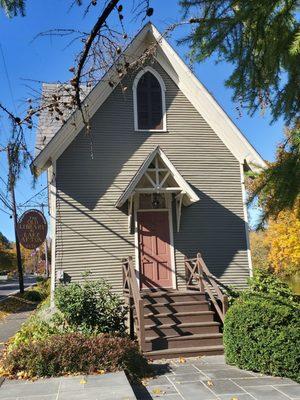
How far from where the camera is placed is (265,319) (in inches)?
290

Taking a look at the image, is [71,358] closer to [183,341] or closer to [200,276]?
[183,341]

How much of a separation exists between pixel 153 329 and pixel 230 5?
705 cm

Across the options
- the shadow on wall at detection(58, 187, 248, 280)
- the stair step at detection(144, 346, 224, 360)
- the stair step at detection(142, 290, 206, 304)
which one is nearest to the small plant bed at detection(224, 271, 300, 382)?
the stair step at detection(144, 346, 224, 360)

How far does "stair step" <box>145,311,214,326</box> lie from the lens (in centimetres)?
1000

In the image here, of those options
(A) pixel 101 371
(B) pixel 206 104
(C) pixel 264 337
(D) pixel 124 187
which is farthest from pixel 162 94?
(A) pixel 101 371

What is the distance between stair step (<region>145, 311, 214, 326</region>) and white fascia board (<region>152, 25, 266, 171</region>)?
15.9 feet

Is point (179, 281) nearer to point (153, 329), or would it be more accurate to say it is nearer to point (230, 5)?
point (153, 329)

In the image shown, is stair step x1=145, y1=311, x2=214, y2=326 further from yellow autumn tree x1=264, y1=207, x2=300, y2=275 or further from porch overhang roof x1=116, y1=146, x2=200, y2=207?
yellow autumn tree x1=264, y1=207, x2=300, y2=275

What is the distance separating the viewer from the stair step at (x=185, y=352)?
28.6ft

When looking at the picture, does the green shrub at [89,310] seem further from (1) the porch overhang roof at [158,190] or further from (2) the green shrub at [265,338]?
(2) the green shrub at [265,338]

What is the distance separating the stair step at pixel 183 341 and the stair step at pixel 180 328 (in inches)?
10.2

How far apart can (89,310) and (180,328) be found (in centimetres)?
199

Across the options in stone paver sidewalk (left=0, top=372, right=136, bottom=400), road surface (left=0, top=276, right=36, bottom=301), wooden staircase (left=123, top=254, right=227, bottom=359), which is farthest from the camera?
road surface (left=0, top=276, right=36, bottom=301)

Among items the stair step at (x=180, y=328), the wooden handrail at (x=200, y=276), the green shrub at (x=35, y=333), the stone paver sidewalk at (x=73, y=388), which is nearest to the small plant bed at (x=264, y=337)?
the stair step at (x=180, y=328)
